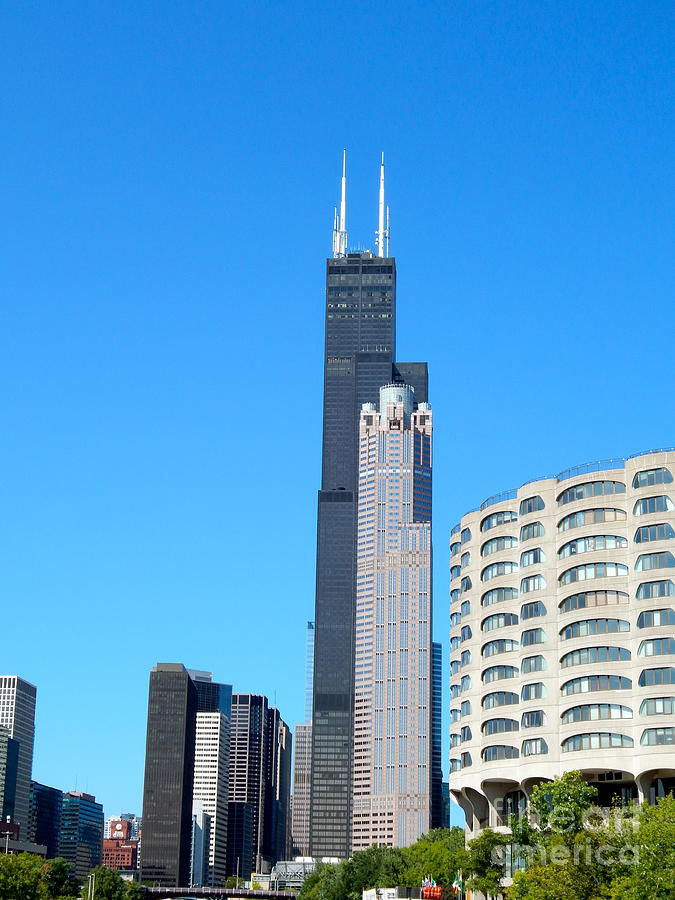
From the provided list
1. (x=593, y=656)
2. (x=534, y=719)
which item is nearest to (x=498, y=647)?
(x=534, y=719)

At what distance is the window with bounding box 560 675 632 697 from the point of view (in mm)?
149375

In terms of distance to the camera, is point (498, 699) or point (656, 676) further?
point (498, 699)

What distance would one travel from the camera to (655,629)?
14850 cm

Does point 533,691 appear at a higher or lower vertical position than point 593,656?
lower

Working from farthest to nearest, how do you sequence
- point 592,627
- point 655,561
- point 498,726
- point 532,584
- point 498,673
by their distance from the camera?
→ point 498,673 < point 532,584 < point 498,726 < point 592,627 < point 655,561

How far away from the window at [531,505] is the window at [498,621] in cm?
1352

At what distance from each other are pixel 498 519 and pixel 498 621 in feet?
46.1

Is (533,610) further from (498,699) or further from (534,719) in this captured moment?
(534,719)

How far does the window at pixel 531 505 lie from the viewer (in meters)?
167

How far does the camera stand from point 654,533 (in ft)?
→ 500

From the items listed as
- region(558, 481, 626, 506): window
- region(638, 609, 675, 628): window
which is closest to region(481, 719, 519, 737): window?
region(638, 609, 675, 628): window

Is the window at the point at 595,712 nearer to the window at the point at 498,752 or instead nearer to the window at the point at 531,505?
the window at the point at 498,752

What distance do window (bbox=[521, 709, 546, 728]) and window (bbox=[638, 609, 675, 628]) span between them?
56.4ft

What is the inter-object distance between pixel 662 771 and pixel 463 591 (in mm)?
43369
